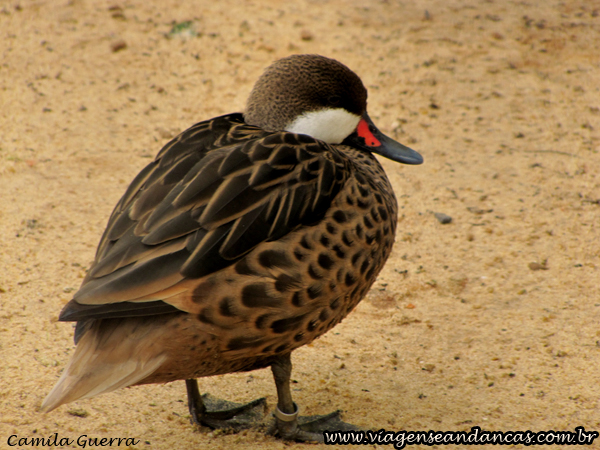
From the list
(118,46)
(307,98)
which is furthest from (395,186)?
(118,46)

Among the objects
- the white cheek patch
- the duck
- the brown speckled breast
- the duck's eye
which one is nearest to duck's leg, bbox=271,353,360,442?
the duck

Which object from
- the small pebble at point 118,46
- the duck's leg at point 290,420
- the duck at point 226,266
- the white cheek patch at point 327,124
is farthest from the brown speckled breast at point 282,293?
the small pebble at point 118,46

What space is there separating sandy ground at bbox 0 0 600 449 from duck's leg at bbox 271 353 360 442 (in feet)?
0.28

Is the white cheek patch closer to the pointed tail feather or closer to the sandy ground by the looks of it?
the sandy ground

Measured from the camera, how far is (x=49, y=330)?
12.2 feet

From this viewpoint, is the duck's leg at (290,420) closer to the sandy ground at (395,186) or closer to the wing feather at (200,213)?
the sandy ground at (395,186)

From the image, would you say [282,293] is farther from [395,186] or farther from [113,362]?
[395,186]

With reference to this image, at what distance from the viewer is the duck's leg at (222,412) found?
3236 millimetres

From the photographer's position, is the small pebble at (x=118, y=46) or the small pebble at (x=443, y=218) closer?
the small pebble at (x=443, y=218)

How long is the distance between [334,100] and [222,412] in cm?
160

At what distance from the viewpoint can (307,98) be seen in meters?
3.40

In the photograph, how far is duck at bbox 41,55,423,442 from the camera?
259 centimetres

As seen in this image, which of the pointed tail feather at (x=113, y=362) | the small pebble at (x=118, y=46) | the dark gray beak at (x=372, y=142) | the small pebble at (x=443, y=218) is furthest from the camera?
the small pebble at (x=118, y=46)

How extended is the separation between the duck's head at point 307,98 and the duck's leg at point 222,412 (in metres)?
1.33
